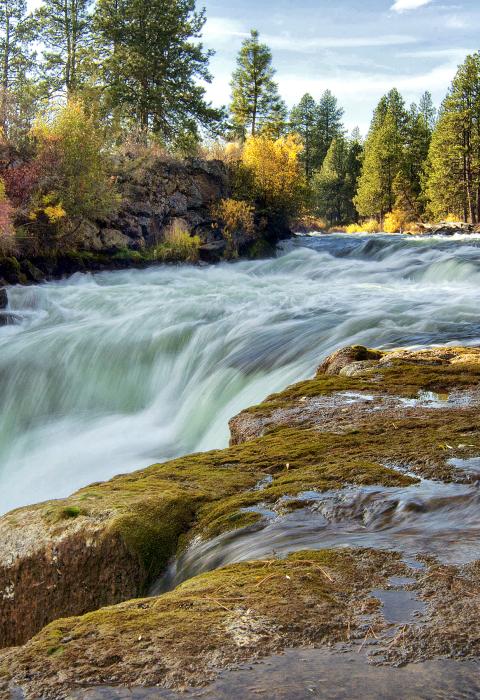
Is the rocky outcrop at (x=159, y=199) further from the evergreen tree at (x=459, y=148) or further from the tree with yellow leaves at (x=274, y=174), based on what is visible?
the evergreen tree at (x=459, y=148)

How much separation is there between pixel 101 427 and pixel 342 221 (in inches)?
2441

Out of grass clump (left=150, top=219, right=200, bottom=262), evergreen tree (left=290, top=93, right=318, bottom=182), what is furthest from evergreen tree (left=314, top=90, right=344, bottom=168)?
grass clump (left=150, top=219, right=200, bottom=262)

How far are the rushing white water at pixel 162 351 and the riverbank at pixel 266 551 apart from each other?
3.52 m

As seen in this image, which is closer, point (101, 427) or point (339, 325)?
point (101, 427)

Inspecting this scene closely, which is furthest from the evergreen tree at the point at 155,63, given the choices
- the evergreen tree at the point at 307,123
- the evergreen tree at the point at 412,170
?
the evergreen tree at the point at 307,123

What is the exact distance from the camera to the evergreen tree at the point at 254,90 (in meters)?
49.2

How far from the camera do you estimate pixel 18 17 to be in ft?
136

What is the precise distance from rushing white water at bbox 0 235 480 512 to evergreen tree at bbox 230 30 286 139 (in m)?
35.3

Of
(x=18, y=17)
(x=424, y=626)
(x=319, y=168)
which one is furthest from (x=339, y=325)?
(x=319, y=168)

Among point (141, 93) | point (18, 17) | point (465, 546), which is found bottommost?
point (465, 546)

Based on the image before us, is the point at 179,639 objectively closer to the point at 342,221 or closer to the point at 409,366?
the point at 409,366

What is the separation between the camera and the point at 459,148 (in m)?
45.9

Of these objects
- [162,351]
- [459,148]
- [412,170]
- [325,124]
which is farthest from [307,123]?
[162,351]

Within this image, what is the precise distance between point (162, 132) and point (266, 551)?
112 feet
